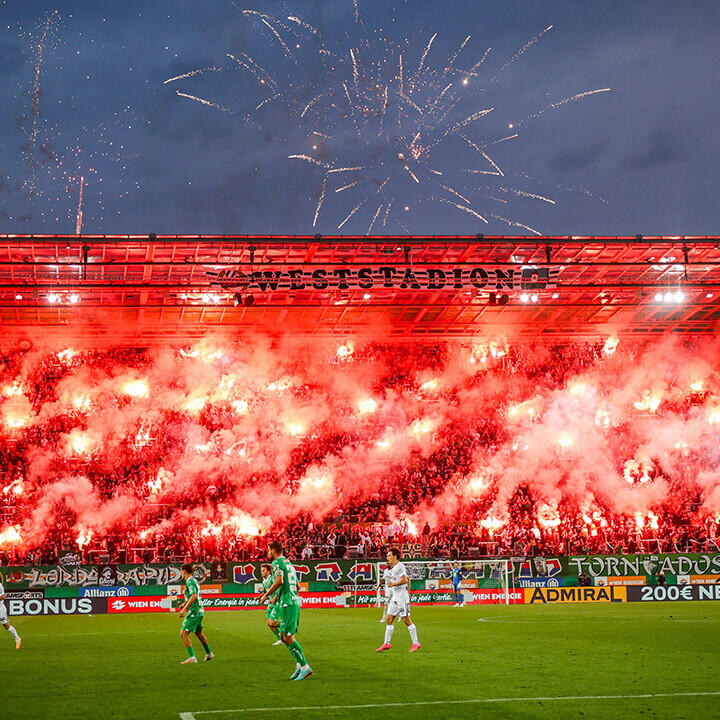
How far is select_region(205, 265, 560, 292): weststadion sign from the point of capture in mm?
33594

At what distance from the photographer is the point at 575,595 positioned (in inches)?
1417

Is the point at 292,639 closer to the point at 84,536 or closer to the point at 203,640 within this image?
the point at 203,640

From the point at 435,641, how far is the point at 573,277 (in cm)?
2770

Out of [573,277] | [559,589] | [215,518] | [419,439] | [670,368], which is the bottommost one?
[559,589]

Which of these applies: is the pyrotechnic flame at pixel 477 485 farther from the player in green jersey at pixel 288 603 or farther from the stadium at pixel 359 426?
the player in green jersey at pixel 288 603

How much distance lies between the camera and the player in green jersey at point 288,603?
13.1 metres

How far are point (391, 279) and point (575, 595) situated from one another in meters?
13.9

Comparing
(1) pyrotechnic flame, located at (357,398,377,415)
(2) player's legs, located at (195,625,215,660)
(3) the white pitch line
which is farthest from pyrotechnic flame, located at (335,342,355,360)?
(3) the white pitch line

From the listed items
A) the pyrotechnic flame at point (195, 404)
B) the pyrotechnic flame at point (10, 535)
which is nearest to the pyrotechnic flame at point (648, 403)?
the pyrotechnic flame at point (195, 404)

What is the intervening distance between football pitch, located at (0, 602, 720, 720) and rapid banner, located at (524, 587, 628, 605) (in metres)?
11.8

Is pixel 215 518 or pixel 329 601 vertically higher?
pixel 215 518

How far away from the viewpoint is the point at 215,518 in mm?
44094

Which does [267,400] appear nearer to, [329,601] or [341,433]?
[341,433]

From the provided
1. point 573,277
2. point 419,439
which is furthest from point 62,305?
point 573,277
